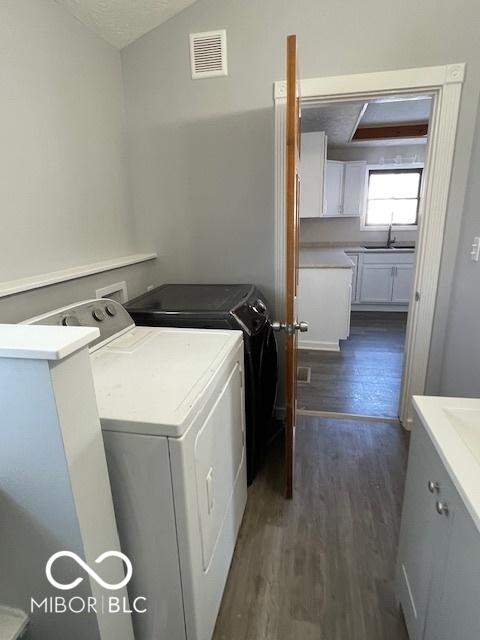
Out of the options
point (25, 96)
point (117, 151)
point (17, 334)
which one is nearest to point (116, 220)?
point (117, 151)

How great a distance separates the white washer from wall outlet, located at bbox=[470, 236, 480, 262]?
1456 millimetres

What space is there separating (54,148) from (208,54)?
3.55 ft

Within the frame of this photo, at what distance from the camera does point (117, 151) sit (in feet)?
6.86

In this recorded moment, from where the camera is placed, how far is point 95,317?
1393 mm

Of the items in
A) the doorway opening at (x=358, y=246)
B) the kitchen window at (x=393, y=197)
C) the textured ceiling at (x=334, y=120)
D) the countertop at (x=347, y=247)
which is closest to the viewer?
the doorway opening at (x=358, y=246)

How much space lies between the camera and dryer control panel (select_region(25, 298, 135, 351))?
1257mm

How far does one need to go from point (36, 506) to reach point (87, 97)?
6.24 ft

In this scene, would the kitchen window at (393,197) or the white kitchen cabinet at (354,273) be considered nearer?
the white kitchen cabinet at (354,273)

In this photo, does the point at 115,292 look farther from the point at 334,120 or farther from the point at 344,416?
the point at 334,120

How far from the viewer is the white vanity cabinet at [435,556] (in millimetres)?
721

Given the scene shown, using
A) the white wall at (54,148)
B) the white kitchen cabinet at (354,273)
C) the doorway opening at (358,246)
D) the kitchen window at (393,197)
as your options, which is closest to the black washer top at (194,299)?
the white wall at (54,148)

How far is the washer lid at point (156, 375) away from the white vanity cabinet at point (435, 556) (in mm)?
650

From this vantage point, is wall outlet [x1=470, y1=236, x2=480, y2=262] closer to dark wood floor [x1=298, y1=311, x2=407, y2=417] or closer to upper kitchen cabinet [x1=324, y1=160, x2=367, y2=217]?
dark wood floor [x1=298, y1=311, x2=407, y2=417]

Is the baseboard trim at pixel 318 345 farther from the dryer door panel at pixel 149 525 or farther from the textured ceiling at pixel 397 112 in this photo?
the dryer door panel at pixel 149 525
